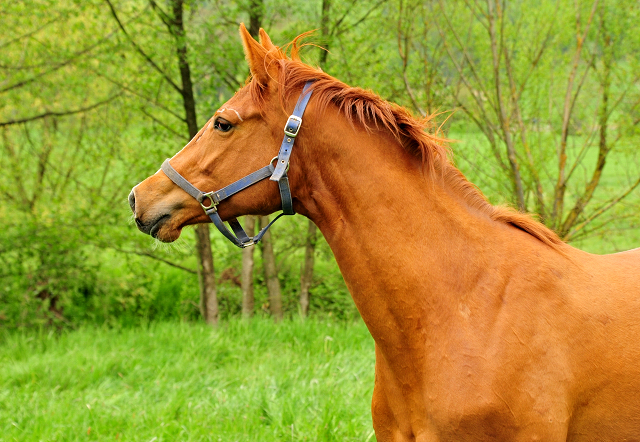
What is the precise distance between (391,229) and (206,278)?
17.2 ft

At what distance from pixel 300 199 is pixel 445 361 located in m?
0.85

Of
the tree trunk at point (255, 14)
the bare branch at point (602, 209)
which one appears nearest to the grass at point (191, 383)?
the bare branch at point (602, 209)

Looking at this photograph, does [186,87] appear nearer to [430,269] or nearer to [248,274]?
[248,274]

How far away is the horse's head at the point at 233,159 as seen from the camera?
2.14 m

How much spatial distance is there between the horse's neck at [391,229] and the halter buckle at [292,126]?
9cm

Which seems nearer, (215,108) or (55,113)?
(215,108)

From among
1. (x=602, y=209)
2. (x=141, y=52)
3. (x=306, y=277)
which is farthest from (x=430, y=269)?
(x=306, y=277)

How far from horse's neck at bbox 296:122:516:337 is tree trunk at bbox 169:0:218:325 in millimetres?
4371

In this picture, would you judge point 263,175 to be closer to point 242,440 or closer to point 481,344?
point 481,344

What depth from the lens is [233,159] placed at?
2.16m

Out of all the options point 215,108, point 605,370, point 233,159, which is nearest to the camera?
point 605,370

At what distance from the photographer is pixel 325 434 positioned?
346cm

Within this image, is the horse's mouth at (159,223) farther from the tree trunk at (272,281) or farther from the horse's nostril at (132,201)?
the tree trunk at (272,281)

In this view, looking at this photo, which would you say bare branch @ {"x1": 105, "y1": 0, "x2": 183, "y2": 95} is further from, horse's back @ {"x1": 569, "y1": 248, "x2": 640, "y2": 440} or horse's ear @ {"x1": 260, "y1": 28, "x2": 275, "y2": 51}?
horse's back @ {"x1": 569, "y1": 248, "x2": 640, "y2": 440}
